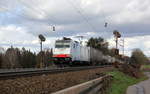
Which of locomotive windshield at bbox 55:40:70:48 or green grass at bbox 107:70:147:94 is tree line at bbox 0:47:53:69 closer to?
→ locomotive windshield at bbox 55:40:70:48

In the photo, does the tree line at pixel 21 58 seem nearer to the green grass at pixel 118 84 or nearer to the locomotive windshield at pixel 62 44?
the locomotive windshield at pixel 62 44

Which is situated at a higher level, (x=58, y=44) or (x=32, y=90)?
(x=58, y=44)

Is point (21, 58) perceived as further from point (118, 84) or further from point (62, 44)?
point (118, 84)

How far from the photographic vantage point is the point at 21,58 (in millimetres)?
57781

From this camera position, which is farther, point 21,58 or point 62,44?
point 21,58

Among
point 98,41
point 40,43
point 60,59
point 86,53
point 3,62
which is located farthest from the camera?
point 98,41

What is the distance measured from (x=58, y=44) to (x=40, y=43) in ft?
102

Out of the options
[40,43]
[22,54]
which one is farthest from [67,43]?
[40,43]

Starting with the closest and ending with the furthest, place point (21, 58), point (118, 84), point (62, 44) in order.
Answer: point (118, 84) → point (62, 44) → point (21, 58)

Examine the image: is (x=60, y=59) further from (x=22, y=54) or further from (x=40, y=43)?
(x=40, y=43)

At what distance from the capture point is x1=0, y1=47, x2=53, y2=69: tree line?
167 ft

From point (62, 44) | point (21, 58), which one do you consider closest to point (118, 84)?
point (62, 44)

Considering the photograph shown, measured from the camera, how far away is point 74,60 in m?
44.4

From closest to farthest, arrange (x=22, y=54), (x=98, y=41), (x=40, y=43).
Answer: (x=22, y=54), (x=40, y=43), (x=98, y=41)
